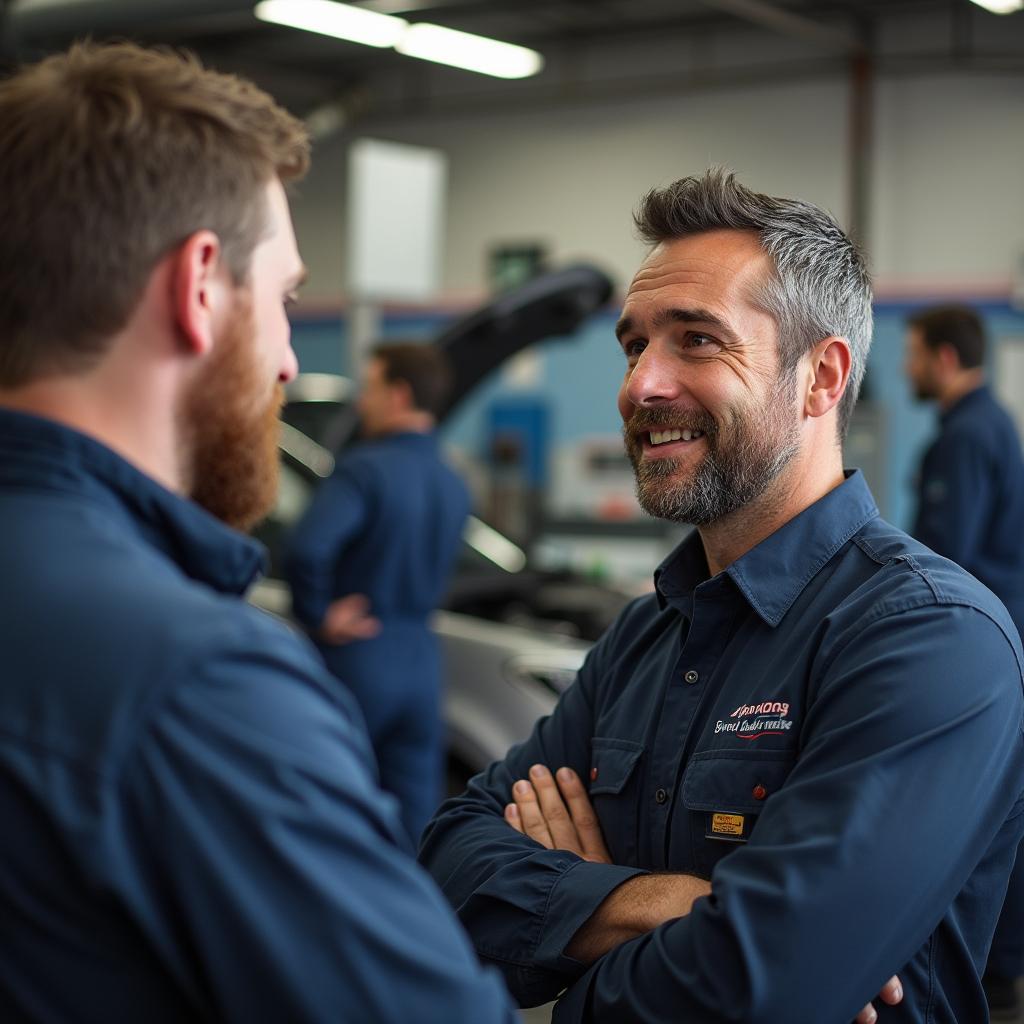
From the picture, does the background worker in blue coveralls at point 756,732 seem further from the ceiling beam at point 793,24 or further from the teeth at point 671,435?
the ceiling beam at point 793,24

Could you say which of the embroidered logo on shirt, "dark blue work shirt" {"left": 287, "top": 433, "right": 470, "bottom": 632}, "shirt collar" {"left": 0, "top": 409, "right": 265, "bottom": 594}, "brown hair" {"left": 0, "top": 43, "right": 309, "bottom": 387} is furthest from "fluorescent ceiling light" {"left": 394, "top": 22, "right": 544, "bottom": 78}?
"shirt collar" {"left": 0, "top": 409, "right": 265, "bottom": 594}

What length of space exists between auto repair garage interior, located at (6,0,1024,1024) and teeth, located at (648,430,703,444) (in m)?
3.72

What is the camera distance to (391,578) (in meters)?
4.33

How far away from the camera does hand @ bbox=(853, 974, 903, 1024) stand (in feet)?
4.70

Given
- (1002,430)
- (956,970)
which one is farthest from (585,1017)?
(1002,430)

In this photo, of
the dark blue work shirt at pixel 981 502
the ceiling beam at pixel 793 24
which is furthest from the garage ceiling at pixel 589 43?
the dark blue work shirt at pixel 981 502

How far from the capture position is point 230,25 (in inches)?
421

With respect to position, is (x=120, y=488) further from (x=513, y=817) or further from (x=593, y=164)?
(x=593, y=164)

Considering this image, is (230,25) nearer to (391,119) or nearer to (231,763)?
(391,119)

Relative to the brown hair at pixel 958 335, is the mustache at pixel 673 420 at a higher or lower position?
lower

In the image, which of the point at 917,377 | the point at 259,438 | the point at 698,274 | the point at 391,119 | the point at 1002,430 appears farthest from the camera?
the point at 391,119

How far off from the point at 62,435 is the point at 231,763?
11.4 inches

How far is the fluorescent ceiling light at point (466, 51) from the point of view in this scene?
9.51 metres

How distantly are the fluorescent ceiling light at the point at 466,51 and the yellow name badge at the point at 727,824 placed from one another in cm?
853
